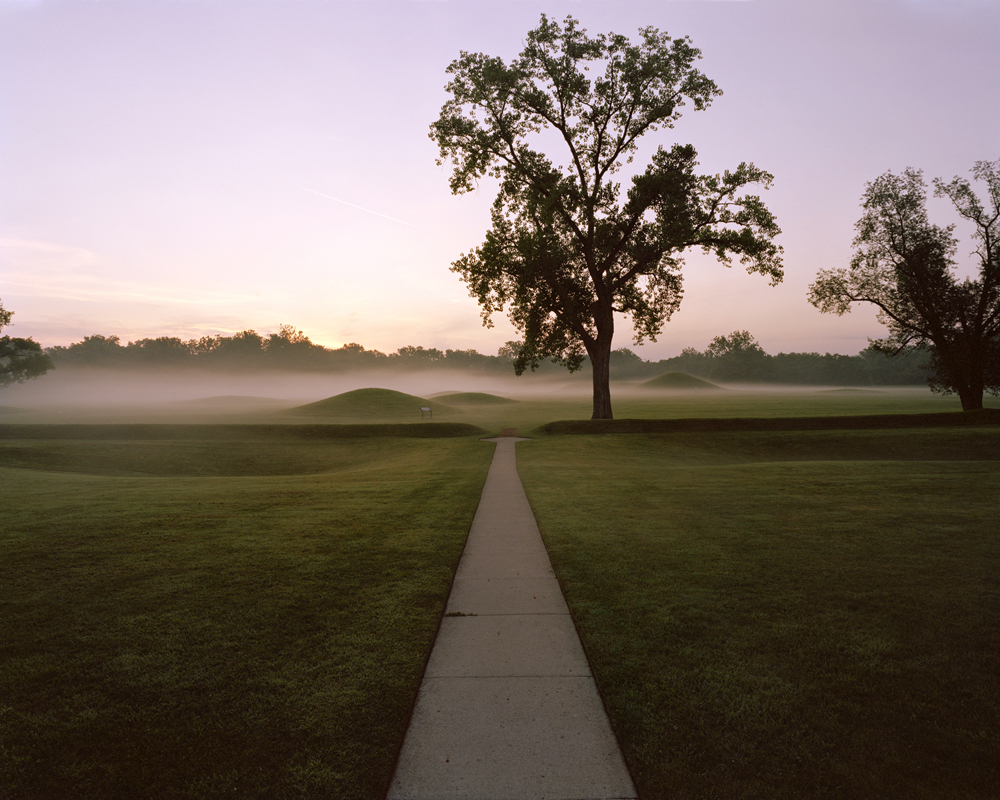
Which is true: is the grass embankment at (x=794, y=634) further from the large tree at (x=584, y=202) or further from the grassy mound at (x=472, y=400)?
the grassy mound at (x=472, y=400)

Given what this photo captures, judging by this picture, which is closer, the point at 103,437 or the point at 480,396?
the point at 103,437

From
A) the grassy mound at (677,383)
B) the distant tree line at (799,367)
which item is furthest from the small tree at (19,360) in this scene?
the distant tree line at (799,367)

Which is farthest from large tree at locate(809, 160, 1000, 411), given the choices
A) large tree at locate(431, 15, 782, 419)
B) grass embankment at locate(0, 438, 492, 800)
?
grass embankment at locate(0, 438, 492, 800)

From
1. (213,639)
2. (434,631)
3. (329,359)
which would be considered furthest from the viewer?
(329,359)

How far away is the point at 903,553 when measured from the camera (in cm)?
791

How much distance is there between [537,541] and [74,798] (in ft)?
21.8

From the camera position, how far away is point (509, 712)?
13.2ft

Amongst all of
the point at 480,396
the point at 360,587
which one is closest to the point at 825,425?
the point at 360,587

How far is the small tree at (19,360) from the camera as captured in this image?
227ft

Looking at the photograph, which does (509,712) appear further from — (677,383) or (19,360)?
(677,383)

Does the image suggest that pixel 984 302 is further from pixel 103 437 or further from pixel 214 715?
pixel 103 437

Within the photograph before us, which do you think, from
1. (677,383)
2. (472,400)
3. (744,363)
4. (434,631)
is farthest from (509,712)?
(744,363)

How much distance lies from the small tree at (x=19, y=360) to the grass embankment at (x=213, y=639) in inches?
3188

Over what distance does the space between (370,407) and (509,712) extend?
4788 cm
